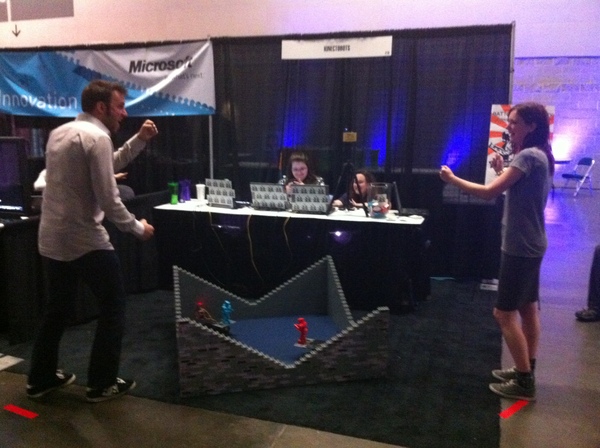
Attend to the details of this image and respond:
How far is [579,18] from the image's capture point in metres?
4.50

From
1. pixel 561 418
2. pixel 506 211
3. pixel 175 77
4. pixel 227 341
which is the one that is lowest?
pixel 561 418

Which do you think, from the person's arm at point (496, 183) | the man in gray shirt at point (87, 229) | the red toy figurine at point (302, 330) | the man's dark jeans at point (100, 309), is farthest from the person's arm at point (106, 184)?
the person's arm at point (496, 183)

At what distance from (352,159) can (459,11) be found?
4.94 ft

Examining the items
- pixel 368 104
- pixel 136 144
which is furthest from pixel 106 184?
pixel 368 104

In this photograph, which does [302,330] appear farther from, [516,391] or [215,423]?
[516,391]

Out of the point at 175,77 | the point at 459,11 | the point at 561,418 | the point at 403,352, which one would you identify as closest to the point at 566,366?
the point at 561,418

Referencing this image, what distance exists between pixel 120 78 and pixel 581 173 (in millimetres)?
7329

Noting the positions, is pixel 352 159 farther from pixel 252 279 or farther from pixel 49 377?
pixel 49 377

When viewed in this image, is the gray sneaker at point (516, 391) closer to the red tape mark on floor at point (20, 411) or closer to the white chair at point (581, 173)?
the red tape mark on floor at point (20, 411)

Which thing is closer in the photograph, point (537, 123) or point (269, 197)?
point (537, 123)

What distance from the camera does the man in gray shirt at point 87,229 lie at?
2285mm

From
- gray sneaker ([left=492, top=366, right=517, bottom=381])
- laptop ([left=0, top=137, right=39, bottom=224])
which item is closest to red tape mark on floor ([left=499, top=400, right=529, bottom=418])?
gray sneaker ([left=492, top=366, right=517, bottom=381])

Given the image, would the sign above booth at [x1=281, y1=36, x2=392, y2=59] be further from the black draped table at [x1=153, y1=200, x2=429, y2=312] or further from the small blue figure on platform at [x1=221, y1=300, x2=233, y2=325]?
the small blue figure on platform at [x1=221, y1=300, x2=233, y2=325]

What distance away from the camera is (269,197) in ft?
13.3
